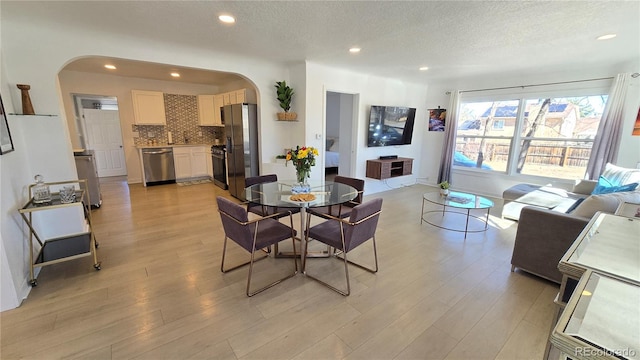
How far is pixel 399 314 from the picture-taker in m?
2.02

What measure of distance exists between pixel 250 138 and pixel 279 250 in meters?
2.40

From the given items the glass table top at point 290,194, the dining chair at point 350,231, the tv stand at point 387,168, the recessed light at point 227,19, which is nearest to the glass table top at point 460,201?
the tv stand at point 387,168

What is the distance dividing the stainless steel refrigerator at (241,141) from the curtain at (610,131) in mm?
5607

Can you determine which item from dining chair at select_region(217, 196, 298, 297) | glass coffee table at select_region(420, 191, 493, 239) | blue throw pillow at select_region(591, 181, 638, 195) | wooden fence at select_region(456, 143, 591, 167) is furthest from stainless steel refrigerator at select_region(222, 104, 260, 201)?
blue throw pillow at select_region(591, 181, 638, 195)

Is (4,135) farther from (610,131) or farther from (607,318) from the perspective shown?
(610,131)

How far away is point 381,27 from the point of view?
269cm

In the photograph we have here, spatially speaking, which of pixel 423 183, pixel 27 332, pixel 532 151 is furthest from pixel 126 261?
pixel 532 151

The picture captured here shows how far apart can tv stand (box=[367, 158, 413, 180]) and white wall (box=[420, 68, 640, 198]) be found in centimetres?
92

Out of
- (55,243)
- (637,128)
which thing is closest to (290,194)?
(55,243)

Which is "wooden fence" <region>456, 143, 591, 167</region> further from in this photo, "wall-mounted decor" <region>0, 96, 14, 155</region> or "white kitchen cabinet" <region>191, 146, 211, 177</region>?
"wall-mounted decor" <region>0, 96, 14, 155</region>

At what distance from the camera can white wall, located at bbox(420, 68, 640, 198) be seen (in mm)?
3930

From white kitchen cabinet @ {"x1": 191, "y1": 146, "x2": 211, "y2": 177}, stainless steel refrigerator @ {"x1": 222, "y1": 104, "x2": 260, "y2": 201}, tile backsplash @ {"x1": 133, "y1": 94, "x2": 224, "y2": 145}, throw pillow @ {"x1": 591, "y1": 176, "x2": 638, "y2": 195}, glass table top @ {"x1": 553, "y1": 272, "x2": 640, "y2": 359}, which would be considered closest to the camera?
glass table top @ {"x1": 553, "y1": 272, "x2": 640, "y2": 359}

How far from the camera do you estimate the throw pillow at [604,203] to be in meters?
2.30

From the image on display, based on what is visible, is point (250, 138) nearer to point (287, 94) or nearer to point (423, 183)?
point (287, 94)
